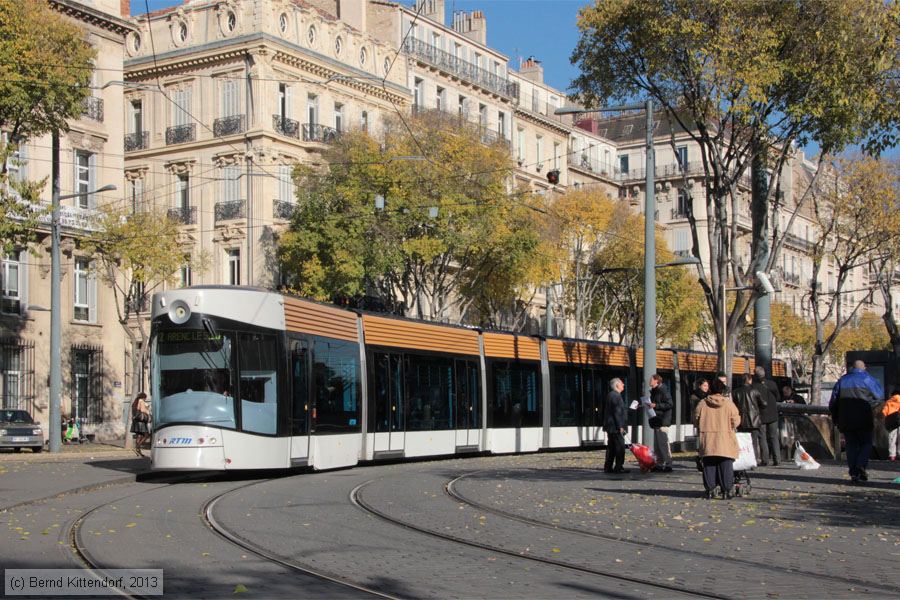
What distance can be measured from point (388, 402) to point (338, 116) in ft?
109

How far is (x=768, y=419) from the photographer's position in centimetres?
2180

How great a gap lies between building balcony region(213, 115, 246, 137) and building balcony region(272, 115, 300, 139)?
4.25 feet

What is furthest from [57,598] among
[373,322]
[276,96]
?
[276,96]

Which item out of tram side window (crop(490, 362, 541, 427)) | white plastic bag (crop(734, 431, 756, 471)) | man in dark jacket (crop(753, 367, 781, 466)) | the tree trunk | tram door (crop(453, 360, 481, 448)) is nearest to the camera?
white plastic bag (crop(734, 431, 756, 471))

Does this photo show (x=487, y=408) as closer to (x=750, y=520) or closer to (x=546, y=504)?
(x=546, y=504)

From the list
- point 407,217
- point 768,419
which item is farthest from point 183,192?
point 768,419

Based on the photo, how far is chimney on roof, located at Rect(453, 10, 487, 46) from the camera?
230ft

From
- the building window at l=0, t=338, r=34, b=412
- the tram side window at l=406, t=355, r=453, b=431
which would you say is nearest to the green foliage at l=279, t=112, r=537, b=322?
the building window at l=0, t=338, r=34, b=412

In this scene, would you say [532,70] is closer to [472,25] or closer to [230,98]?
[472,25]

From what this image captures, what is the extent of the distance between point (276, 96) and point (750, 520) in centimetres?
4206

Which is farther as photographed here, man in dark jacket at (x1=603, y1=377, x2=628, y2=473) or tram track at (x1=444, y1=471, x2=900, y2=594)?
man in dark jacket at (x1=603, y1=377, x2=628, y2=473)

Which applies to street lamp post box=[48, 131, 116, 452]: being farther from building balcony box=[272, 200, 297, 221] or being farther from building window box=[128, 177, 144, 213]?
building window box=[128, 177, 144, 213]

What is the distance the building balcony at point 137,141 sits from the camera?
183ft

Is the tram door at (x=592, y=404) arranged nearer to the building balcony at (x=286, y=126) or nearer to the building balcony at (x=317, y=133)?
the building balcony at (x=317, y=133)
